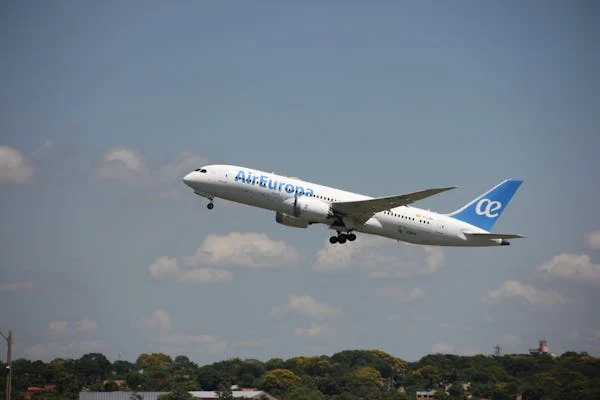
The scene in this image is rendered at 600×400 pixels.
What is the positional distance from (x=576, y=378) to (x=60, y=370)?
53925 millimetres

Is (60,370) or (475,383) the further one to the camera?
(60,370)

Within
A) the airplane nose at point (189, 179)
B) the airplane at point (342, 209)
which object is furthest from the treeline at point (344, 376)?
the airplane nose at point (189, 179)

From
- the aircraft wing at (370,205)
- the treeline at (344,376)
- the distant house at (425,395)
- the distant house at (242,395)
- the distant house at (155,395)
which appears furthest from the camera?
the distant house at (242,395)

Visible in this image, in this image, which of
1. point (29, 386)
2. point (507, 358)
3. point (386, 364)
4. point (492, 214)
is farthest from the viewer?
point (386, 364)

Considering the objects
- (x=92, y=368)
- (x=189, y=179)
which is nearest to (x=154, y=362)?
(x=92, y=368)

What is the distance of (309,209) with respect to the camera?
2466 inches

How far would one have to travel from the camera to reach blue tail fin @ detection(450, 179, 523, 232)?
69.1 meters

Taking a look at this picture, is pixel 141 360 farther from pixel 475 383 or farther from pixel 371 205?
pixel 371 205

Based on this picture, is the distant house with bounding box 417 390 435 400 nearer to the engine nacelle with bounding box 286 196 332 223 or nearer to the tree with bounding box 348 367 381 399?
the tree with bounding box 348 367 381 399

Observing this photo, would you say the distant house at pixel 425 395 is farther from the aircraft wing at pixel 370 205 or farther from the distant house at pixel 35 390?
the distant house at pixel 35 390

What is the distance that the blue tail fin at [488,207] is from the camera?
69.1 m

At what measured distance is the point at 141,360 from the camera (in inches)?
4176

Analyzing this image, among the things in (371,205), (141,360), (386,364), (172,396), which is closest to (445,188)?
(371,205)

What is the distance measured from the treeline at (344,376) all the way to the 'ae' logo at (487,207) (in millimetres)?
11135
